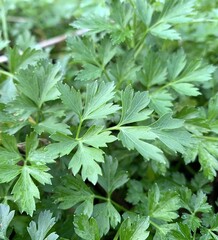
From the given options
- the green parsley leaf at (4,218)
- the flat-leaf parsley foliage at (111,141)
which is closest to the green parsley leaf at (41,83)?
the flat-leaf parsley foliage at (111,141)

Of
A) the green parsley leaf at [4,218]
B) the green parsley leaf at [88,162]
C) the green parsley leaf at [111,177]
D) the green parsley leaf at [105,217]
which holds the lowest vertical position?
the green parsley leaf at [105,217]

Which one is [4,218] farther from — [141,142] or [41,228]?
[141,142]

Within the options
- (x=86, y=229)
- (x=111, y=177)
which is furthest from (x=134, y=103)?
(x=86, y=229)

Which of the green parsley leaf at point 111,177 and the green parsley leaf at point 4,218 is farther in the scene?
the green parsley leaf at point 111,177

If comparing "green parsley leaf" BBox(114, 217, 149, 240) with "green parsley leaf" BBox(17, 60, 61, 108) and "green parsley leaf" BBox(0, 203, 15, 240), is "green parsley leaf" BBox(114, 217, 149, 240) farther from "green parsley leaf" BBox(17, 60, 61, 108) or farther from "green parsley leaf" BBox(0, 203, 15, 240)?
"green parsley leaf" BBox(17, 60, 61, 108)

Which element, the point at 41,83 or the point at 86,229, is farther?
the point at 41,83

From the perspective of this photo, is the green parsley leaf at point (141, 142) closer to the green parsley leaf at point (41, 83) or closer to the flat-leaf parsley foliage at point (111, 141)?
the flat-leaf parsley foliage at point (111, 141)

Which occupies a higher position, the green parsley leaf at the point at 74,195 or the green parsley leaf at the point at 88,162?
the green parsley leaf at the point at 88,162

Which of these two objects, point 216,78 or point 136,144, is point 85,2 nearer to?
point 216,78

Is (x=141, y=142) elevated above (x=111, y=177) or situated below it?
above
